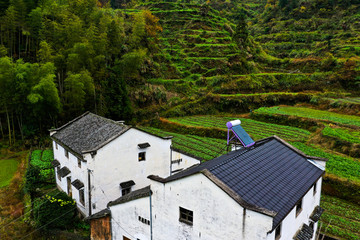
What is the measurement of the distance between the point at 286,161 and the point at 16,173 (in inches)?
817

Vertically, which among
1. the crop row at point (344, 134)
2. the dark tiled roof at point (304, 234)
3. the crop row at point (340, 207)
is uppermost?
the crop row at point (344, 134)

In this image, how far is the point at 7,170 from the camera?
20.5 metres

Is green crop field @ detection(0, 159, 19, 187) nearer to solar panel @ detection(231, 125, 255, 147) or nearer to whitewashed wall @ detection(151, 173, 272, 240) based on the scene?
whitewashed wall @ detection(151, 173, 272, 240)

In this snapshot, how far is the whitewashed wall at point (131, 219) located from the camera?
9030 millimetres

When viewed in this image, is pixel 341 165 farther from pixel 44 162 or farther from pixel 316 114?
pixel 44 162

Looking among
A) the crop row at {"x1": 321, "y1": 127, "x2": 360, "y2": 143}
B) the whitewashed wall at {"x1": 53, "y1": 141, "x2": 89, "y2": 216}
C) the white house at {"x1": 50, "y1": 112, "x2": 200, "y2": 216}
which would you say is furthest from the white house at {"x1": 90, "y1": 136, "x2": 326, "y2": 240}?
the crop row at {"x1": 321, "y1": 127, "x2": 360, "y2": 143}

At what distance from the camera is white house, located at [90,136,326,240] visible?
21.6ft

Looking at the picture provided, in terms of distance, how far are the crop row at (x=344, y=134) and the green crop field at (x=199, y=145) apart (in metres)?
9.76

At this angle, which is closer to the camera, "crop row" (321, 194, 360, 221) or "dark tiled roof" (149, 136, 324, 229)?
"dark tiled roof" (149, 136, 324, 229)

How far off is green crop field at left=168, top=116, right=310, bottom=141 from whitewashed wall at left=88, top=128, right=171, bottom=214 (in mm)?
13186

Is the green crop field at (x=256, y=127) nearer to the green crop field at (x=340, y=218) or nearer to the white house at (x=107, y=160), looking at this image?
the green crop field at (x=340, y=218)

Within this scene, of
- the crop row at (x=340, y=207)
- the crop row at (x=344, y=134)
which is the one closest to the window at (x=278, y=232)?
the crop row at (x=340, y=207)

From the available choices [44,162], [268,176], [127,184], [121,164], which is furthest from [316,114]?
[44,162]

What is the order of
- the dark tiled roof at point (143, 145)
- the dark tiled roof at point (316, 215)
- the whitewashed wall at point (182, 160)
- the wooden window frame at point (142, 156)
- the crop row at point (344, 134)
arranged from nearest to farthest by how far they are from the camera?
the dark tiled roof at point (316, 215) < the dark tiled roof at point (143, 145) < the wooden window frame at point (142, 156) < the whitewashed wall at point (182, 160) < the crop row at point (344, 134)
